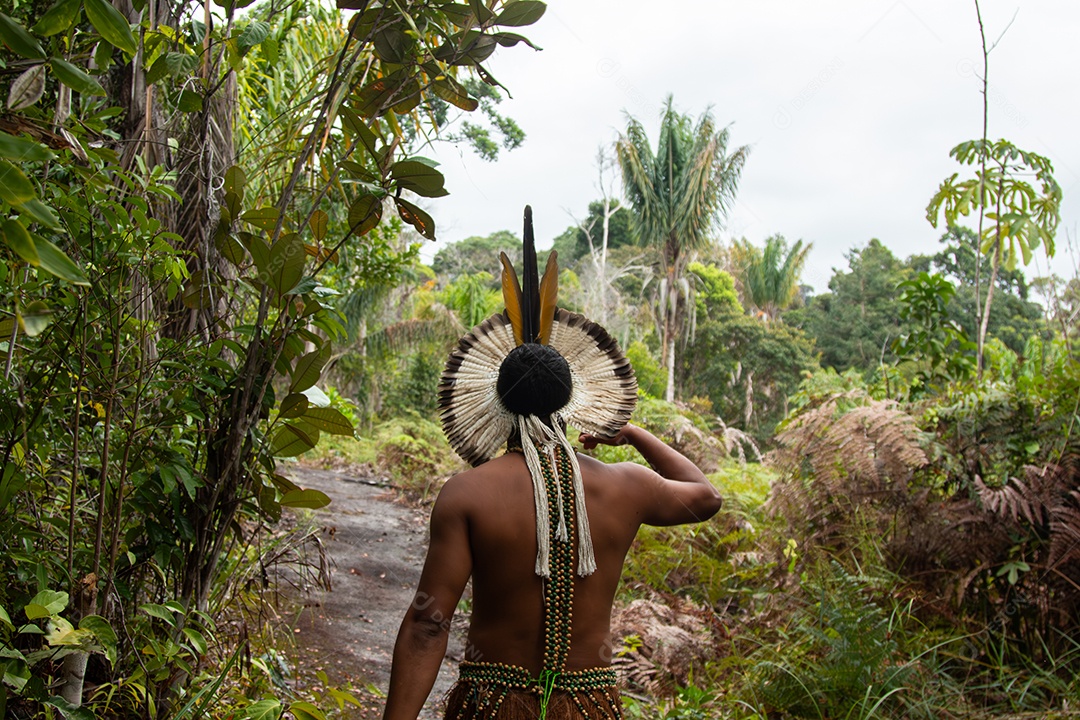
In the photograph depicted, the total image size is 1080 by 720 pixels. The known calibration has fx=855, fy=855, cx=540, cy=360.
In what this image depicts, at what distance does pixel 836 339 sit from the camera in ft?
101

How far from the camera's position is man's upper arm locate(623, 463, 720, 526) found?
217 cm

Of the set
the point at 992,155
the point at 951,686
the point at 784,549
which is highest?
the point at 992,155

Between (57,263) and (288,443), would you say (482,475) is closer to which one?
(288,443)

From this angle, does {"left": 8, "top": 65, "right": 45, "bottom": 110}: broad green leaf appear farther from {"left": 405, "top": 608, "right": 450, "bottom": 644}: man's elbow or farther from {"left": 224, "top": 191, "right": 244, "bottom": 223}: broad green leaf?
{"left": 405, "top": 608, "right": 450, "bottom": 644}: man's elbow

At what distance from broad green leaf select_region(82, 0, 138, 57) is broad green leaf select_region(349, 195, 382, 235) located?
0.81 metres

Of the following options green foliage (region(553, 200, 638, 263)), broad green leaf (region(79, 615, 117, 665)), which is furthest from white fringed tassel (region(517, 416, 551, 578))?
green foliage (region(553, 200, 638, 263))

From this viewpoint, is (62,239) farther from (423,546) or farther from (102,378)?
(423,546)

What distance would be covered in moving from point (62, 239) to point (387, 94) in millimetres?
1115

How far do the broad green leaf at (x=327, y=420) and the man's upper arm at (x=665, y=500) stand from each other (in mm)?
713

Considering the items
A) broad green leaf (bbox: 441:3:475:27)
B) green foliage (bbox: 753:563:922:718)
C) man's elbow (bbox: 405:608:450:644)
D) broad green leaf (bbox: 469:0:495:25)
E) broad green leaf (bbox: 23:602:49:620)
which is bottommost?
green foliage (bbox: 753:563:922:718)

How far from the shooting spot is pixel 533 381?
6.90 ft

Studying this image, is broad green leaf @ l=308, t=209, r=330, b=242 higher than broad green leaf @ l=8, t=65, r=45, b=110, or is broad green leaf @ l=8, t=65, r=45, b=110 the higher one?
broad green leaf @ l=8, t=65, r=45, b=110

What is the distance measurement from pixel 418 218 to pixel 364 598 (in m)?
4.33

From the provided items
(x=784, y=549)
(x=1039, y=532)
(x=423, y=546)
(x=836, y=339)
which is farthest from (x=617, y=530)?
(x=836, y=339)
